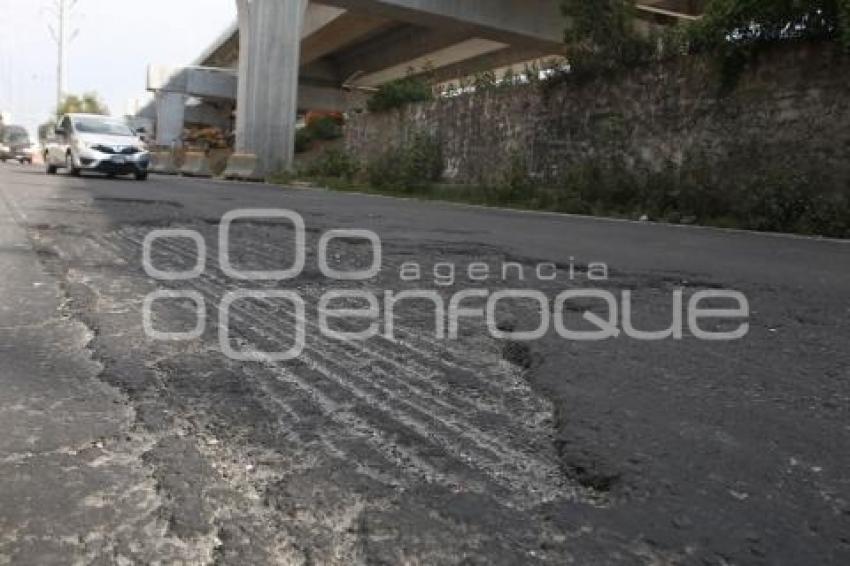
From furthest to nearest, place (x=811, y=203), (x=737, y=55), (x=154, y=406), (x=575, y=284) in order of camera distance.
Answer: (x=737, y=55) → (x=811, y=203) → (x=575, y=284) → (x=154, y=406)

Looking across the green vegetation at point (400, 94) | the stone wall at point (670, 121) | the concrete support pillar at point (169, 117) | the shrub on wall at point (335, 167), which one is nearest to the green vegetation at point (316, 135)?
the shrub on wall at point (335, 167)

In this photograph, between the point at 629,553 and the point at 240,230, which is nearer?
the point at 629,553

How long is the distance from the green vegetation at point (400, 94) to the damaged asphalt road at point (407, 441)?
2009 centimetres

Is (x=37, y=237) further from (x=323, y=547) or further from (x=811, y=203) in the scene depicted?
(x=811, y=203)

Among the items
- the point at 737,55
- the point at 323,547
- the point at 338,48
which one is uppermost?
the point at 338,48

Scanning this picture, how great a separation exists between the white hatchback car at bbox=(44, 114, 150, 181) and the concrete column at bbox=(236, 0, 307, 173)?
23.7 ft

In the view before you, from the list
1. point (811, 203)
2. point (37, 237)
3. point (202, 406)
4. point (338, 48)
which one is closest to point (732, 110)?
point (811, 203)

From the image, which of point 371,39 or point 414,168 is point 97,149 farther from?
point 371,39

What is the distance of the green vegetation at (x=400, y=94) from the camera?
2386cm

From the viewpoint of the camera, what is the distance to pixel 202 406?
7.77 feet

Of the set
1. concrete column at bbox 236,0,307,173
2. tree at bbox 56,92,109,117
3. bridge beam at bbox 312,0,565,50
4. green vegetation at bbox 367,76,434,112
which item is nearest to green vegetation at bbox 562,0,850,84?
green vegetation at bbox 367,76,434,112

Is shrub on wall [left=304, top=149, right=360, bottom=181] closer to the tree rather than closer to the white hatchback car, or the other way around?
the white hatchback car

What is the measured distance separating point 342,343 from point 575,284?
213 centimetres

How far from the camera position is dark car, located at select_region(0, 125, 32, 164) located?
3834 cm
